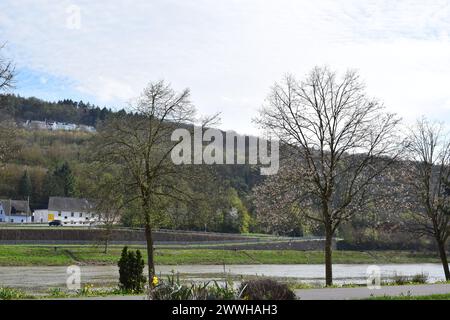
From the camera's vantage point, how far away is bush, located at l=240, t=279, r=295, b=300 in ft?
38.5

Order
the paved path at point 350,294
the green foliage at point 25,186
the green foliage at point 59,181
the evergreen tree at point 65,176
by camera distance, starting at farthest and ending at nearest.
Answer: the green foliage at point 25,186
the green foliage at point 59,181
the evergreen tree at point 65,176
the paved path at point 350,294

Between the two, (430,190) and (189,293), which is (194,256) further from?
(189,293)

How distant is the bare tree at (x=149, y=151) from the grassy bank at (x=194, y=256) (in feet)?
111

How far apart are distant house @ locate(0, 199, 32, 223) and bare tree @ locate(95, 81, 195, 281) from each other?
111 metres

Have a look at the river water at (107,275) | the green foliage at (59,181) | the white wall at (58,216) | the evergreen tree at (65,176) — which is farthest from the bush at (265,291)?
the white wall at (58,216)

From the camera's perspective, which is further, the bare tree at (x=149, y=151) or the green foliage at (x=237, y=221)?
the green foliage at (x=237, y=221)

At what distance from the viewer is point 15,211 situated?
443 feet

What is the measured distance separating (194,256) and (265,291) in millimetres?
62701

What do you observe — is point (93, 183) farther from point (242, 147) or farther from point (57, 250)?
point (57, 250)

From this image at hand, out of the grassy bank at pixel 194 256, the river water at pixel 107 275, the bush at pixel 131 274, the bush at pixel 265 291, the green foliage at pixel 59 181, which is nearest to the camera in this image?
the bush at pixel 265 291

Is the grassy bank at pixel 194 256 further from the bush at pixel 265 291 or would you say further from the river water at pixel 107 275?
the bush at pixel 265 291

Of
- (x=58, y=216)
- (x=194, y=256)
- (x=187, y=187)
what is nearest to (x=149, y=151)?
(x=187, y=187)

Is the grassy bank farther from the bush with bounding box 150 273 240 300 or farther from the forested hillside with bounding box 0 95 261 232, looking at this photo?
the bush with bounding box 150 273 240 300

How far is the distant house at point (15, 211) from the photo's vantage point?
436 ft
